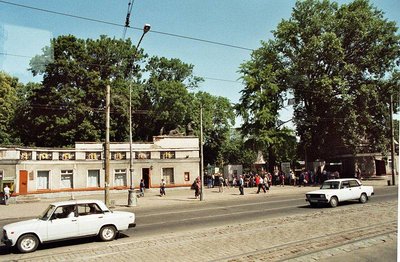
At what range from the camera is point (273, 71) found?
48094mm

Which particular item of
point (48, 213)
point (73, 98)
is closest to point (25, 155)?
point (73, 98)

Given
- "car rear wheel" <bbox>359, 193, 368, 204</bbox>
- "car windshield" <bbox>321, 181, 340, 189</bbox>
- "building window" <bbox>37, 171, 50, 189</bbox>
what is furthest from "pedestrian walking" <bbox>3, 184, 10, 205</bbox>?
"car rear wheel" <bbox>359, 193, 368, 204</bbox>

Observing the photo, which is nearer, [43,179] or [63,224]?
[63,224]

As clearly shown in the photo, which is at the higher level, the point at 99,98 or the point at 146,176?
the point at 99,98

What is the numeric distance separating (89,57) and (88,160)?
53.7ft

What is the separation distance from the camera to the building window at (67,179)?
35500mm

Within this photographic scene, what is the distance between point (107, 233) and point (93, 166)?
82.6 ft

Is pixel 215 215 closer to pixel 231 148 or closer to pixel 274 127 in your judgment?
pixel 274 127

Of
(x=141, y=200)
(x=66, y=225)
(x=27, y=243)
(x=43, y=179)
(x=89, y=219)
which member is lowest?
(x=141, y=200)

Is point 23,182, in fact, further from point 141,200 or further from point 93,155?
point 141,200

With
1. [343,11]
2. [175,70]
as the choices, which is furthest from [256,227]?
[175,70]

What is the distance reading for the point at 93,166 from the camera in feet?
121

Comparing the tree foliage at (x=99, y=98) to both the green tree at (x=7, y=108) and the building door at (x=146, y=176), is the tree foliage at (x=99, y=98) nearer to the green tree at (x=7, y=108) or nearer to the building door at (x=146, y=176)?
the green tree at (x=7, y=108)

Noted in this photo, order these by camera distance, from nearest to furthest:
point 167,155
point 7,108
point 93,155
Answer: point 93,155
point 167,155
point 7,108
